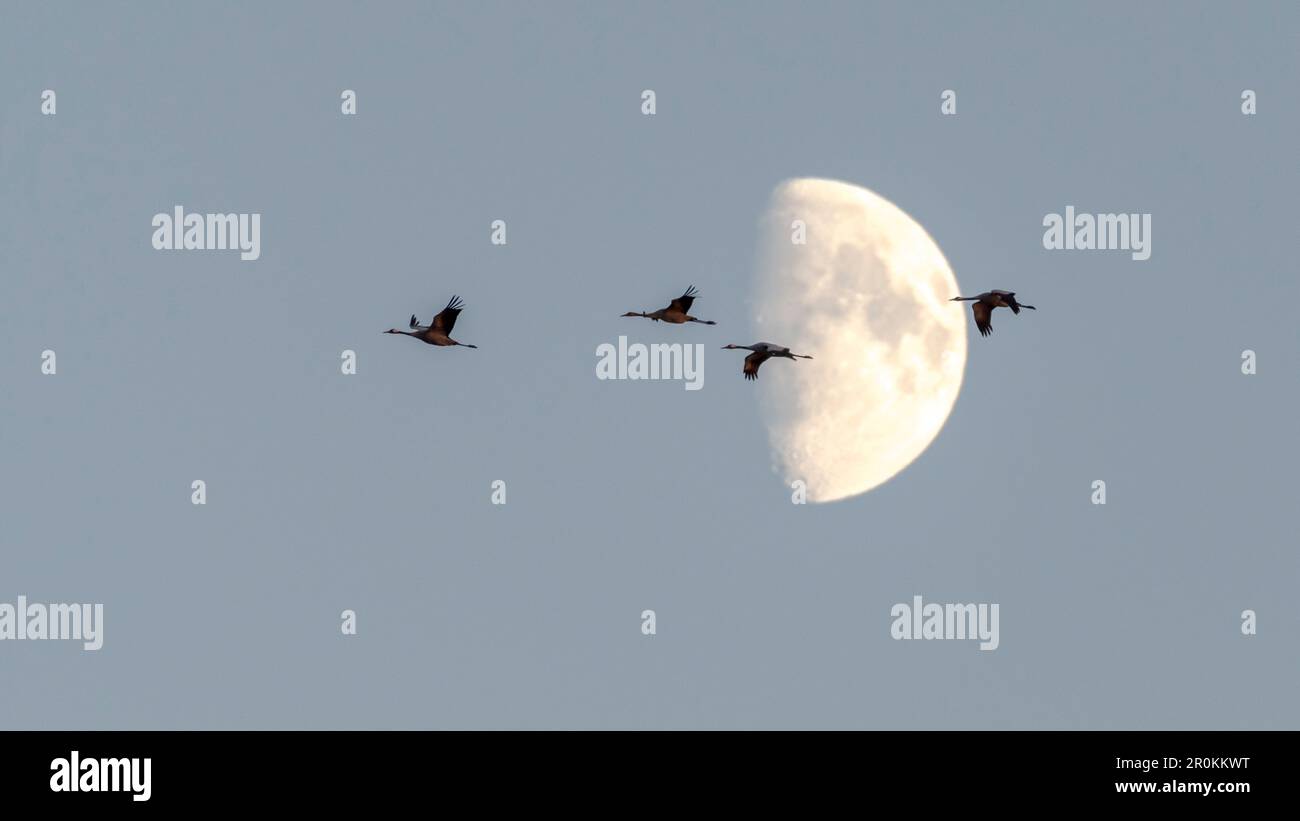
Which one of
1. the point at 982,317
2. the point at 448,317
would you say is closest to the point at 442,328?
the point at 448,317

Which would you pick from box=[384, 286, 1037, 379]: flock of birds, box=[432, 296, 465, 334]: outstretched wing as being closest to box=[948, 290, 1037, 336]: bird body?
box=[384, 286, 1037, 379]: flock of birds

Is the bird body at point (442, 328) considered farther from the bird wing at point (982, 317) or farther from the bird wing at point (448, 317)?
the bird wing at point (982, 317)

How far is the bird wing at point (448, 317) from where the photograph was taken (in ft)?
227

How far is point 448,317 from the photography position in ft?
228

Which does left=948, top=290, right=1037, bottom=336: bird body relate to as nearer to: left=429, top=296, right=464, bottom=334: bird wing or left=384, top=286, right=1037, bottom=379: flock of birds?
left=384, top=286, right=1037, bottom=379: flock of birds

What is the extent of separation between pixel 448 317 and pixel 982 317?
565 inches

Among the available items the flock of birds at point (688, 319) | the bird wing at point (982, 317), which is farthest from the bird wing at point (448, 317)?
the bird wing at point (982, 317)

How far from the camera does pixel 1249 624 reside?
86062 millimetres

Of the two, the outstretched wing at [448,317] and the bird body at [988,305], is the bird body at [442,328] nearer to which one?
the outstretched wing at [448,317]

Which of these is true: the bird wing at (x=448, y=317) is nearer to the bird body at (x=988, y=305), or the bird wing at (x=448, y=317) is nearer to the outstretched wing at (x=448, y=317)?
the outstretched wing at (x=448, y=317)

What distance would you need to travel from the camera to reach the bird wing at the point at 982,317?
6975cm

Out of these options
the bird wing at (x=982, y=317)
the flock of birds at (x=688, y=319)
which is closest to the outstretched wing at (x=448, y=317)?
the flock of birds at (x=688, y=319)
